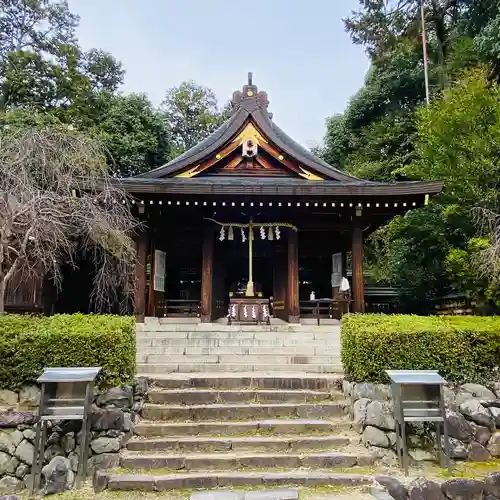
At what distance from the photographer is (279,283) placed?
1288 centimetres

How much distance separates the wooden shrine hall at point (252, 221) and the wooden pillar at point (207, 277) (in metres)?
0.03

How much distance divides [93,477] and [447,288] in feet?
45.1

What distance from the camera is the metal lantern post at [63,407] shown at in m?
4.52

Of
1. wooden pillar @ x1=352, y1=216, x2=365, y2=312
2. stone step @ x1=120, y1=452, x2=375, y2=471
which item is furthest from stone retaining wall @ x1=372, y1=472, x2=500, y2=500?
wooden pillar @ x1=352, y1=216, x2=365, y2=312

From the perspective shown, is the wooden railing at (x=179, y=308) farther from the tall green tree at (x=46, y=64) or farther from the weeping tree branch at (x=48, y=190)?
the tall green tree at (x=46, y=64)

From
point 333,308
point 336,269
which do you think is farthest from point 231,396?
point 336,269

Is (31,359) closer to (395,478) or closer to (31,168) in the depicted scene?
(31,168)

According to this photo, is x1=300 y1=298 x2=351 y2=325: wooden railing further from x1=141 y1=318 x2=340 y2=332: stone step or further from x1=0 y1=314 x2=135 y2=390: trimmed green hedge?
x1=0 y1=314 x2=135 y2=390: trimmed green hedge

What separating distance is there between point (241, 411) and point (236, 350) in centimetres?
268

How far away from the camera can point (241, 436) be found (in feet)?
17.1

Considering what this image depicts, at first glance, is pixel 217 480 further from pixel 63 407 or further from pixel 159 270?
pixel 159 270

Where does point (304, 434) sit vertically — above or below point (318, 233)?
below

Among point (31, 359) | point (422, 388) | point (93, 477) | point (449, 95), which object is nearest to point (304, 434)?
point (422, 388)

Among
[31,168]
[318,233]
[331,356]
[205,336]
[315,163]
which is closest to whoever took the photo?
[31,168]
